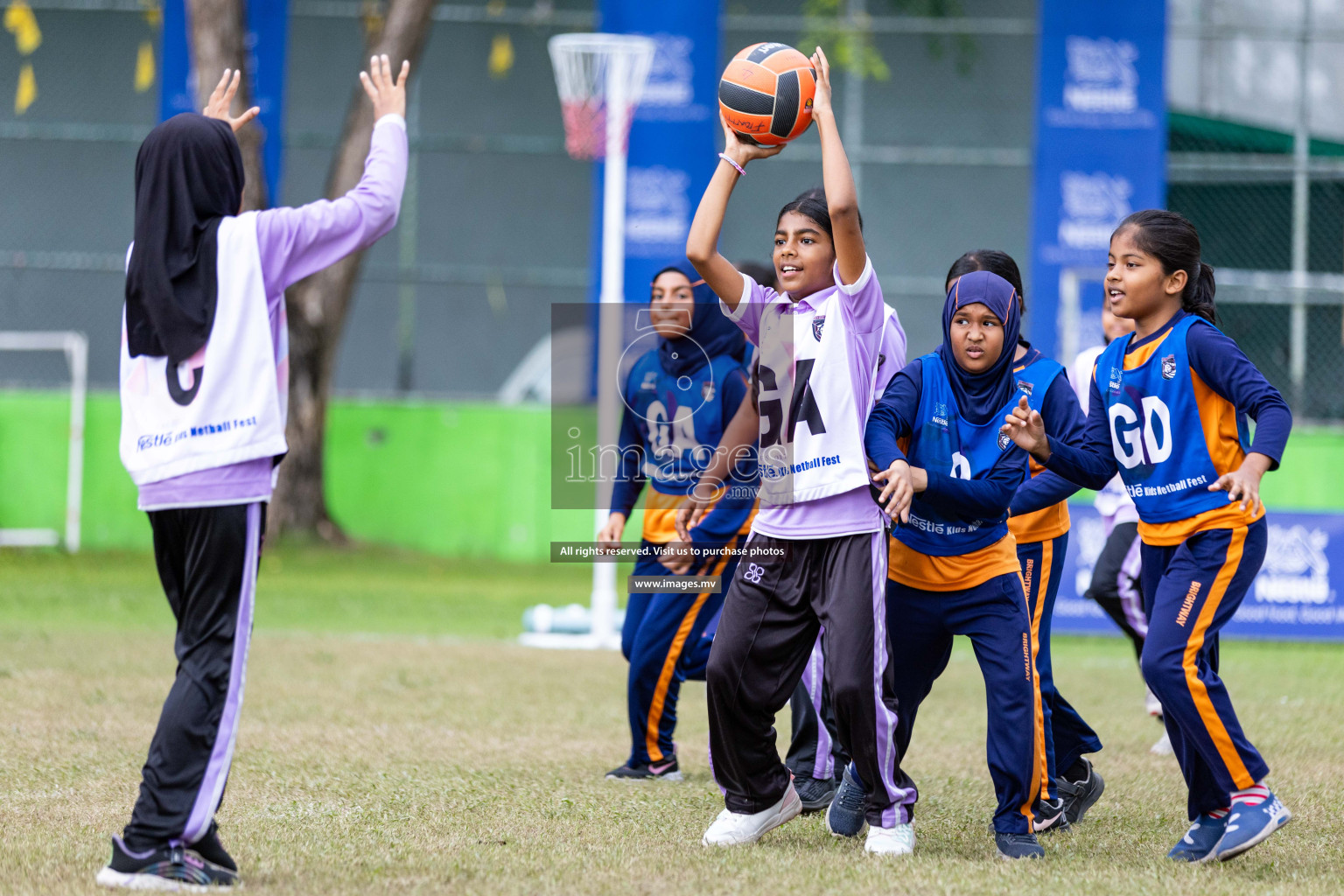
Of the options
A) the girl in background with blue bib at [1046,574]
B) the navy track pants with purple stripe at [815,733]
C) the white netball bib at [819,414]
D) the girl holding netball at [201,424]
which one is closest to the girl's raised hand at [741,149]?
the white netball bib at [819,414]

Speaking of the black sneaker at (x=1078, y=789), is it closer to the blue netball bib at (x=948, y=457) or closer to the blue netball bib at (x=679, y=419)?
the blue netball bib at (x=948, y=457)

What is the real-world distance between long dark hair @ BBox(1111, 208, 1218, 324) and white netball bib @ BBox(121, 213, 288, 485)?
108 inches

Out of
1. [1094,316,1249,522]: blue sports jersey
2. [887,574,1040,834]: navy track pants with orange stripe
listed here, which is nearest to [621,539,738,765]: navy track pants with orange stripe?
[887,574,1040,834]: navy track pants with orange stripe

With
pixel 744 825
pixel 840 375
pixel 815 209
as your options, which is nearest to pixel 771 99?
pixel 815 209

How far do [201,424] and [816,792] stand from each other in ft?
9.18

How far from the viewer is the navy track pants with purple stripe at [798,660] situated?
4.53 metres

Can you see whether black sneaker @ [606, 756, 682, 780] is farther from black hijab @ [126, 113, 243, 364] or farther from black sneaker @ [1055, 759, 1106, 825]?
black hijab @ [126, 113, 243, 364]

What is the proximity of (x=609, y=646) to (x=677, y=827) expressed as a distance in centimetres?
596

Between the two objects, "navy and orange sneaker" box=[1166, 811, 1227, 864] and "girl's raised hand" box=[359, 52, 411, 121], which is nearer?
"girl's raised hand" box=[359, 52, 411, 121]

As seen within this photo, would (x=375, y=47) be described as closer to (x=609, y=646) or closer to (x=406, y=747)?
(x=609, y=646)

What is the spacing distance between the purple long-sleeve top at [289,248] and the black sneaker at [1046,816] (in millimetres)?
2785

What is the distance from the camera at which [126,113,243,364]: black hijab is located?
3963 mm

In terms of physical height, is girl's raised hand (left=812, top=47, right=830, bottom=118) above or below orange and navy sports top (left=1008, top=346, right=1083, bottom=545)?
above

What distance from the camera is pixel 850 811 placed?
498cm
